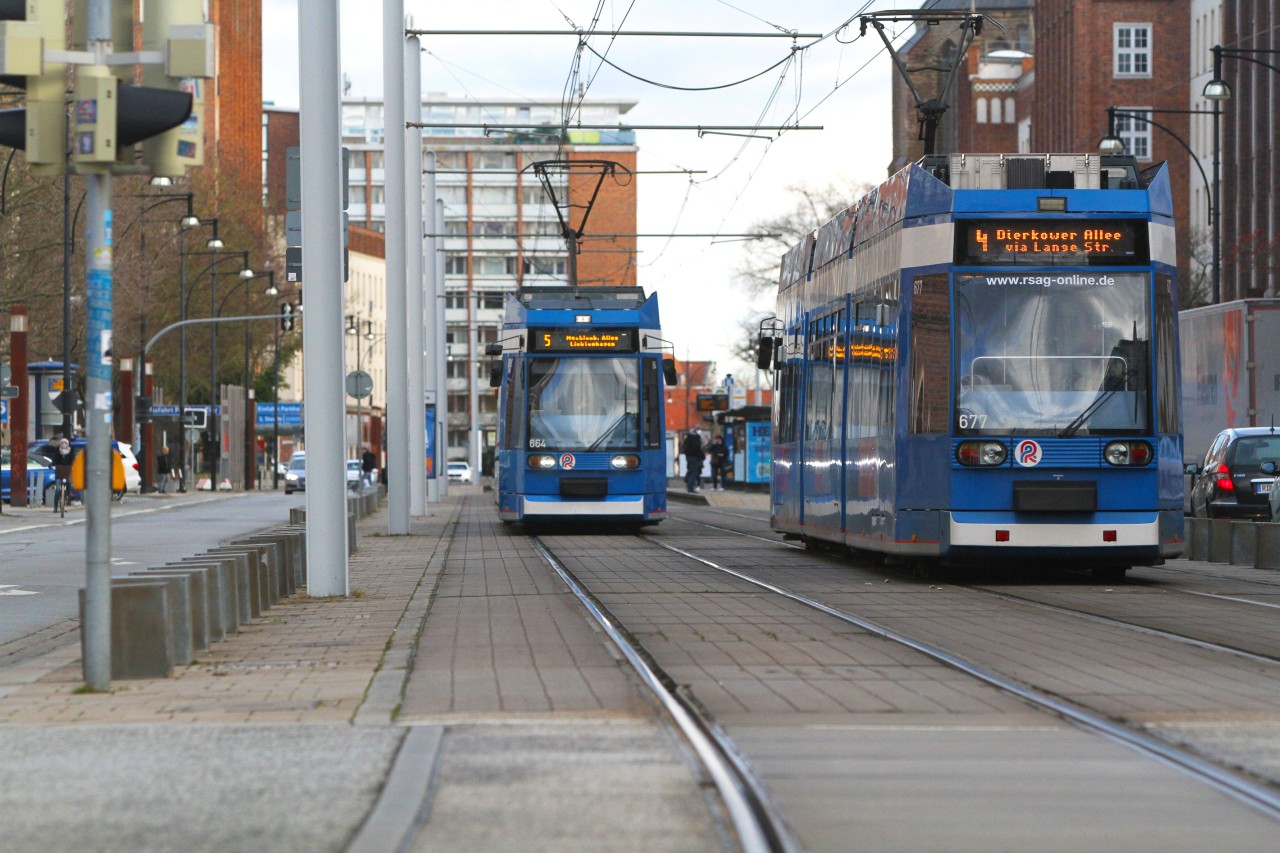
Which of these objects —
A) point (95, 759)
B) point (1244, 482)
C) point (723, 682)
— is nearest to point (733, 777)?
point (95, 759)

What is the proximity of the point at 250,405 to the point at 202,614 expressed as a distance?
6672 cm

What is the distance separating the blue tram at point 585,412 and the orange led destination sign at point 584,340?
0.04ft

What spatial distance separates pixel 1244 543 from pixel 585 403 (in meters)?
9.86

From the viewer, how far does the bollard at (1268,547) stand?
21734mm

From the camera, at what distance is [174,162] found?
10.3 metres

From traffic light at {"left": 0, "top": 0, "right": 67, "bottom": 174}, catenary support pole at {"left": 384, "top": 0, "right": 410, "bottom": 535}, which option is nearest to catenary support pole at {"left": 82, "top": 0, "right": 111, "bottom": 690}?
traffic light at {"left": 0, "top": 0, "right": 67, "bottom": 174}

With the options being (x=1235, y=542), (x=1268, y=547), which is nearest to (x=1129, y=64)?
(x=1235, y=542)

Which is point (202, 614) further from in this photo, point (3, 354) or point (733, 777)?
point (3, 354)

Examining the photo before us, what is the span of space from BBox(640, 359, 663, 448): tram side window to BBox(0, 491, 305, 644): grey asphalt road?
6.07 metres

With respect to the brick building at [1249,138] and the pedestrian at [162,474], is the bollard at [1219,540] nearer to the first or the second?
the brick building at [1249,138]

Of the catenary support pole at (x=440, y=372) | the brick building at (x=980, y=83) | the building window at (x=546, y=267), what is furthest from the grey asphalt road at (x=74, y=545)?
the building window at (x=546, y=267)

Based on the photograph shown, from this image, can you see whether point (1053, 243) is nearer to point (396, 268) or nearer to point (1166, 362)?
point (1166, 362)

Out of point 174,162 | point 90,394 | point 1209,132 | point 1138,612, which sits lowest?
point 1138,612

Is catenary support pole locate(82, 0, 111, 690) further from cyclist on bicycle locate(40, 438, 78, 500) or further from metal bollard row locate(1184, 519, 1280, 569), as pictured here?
cyclist on bicycle locate(40, 438, 78, 500)
